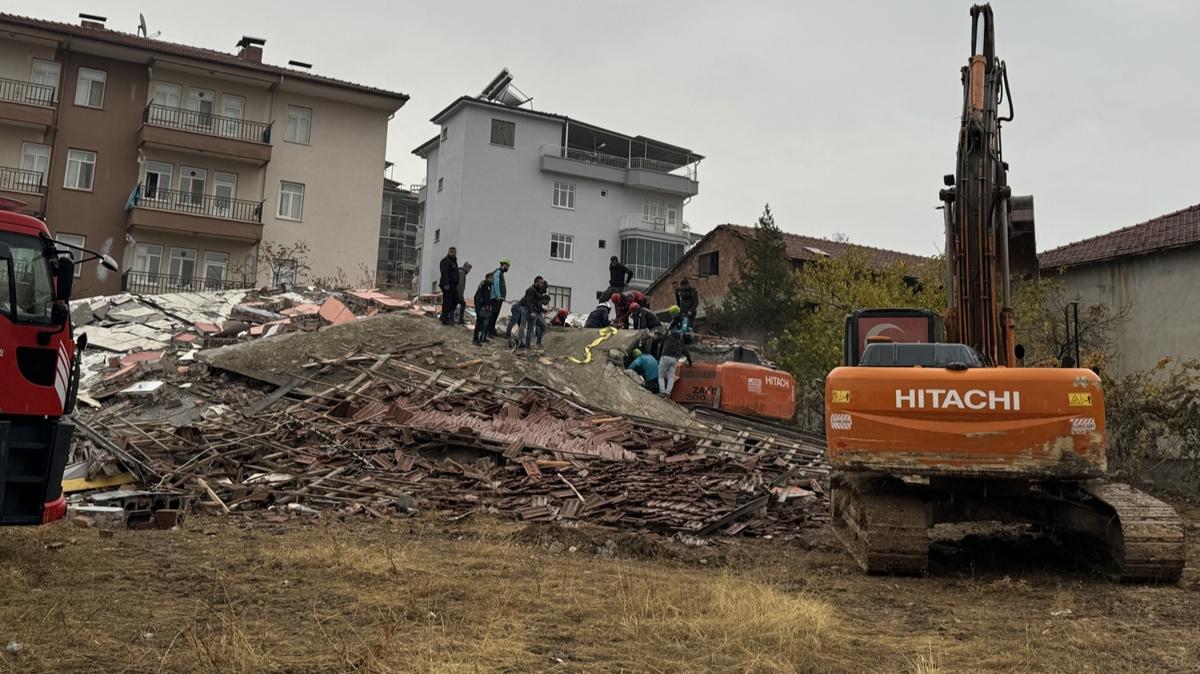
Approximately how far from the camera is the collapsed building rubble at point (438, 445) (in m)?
→ 12.2

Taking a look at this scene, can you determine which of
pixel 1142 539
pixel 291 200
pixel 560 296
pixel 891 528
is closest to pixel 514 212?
pixel 560 296

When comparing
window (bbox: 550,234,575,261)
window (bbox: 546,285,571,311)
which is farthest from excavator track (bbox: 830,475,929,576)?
window (bbox: 550,234,575,261)

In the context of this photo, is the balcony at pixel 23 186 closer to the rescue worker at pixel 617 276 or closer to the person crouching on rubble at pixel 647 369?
the rescue worker at pixel 617 276

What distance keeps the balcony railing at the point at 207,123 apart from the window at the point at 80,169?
8.73 ft

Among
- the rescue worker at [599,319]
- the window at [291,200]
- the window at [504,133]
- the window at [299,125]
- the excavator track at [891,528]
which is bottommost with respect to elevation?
the excavator track at [891,528]

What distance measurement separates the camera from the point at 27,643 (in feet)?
18.0

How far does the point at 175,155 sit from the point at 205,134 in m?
1.69

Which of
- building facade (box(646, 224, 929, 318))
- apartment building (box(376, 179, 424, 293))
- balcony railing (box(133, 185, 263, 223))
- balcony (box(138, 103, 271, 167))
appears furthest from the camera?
apartment building (box(376, 179, 424, 293))

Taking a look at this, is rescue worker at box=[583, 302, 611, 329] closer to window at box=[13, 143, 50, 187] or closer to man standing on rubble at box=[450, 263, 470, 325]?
man standing on rubble at box=[450, 263, 470, 325]

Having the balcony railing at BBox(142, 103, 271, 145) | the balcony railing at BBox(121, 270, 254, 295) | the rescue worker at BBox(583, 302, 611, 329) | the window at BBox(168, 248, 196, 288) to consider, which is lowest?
the rescue worker at BBox(583, 302, 611, 329)

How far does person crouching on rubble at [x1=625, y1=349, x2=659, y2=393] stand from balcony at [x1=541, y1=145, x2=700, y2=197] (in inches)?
1346

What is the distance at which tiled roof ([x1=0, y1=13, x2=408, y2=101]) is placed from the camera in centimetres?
3488

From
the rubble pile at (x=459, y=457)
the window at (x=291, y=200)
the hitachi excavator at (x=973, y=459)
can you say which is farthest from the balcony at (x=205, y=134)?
the hitachi excavator at (x=973, y=459)

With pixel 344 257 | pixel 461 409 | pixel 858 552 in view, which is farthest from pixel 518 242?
pixel 858 552
